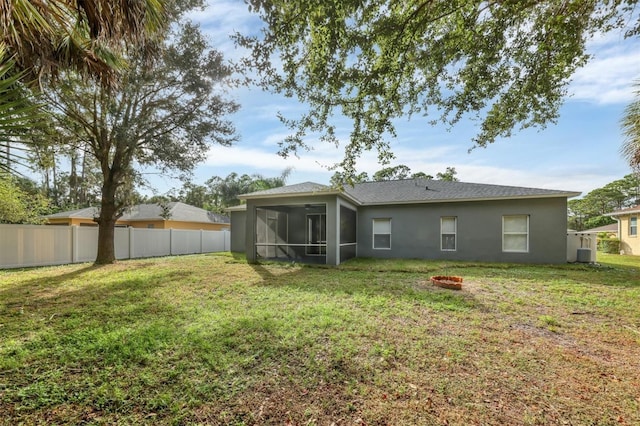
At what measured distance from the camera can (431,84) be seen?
604 cm

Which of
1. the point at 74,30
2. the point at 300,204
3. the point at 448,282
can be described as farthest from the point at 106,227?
the point at 448,282

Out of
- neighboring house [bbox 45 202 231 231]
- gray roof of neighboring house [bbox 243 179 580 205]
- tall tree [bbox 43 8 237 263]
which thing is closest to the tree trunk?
tall tree [bbox 43 8 237 263]

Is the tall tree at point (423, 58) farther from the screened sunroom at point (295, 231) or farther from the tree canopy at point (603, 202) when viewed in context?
the tree canopy at point (603, 202)

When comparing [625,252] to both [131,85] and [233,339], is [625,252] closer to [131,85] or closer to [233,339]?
[233,339]

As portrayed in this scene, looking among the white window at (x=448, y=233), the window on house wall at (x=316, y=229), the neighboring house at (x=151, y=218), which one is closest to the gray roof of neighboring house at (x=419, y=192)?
the white window at (x=448, y=233)

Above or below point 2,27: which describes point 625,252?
below

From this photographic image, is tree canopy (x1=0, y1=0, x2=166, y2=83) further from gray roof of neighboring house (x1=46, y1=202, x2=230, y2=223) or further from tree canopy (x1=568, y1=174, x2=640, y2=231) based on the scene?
tree canopy (x1=568, y1=174, x2=640, y2=231)

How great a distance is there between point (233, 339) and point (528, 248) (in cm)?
1227

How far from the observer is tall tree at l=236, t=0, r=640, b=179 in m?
4.86

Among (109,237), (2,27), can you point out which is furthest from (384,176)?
(2,27)

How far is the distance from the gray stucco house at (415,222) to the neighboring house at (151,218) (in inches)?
342

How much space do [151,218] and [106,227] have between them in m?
9.28

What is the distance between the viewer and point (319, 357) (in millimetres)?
3367

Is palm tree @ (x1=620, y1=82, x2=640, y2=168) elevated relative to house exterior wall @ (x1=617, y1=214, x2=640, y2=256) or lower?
elevated
